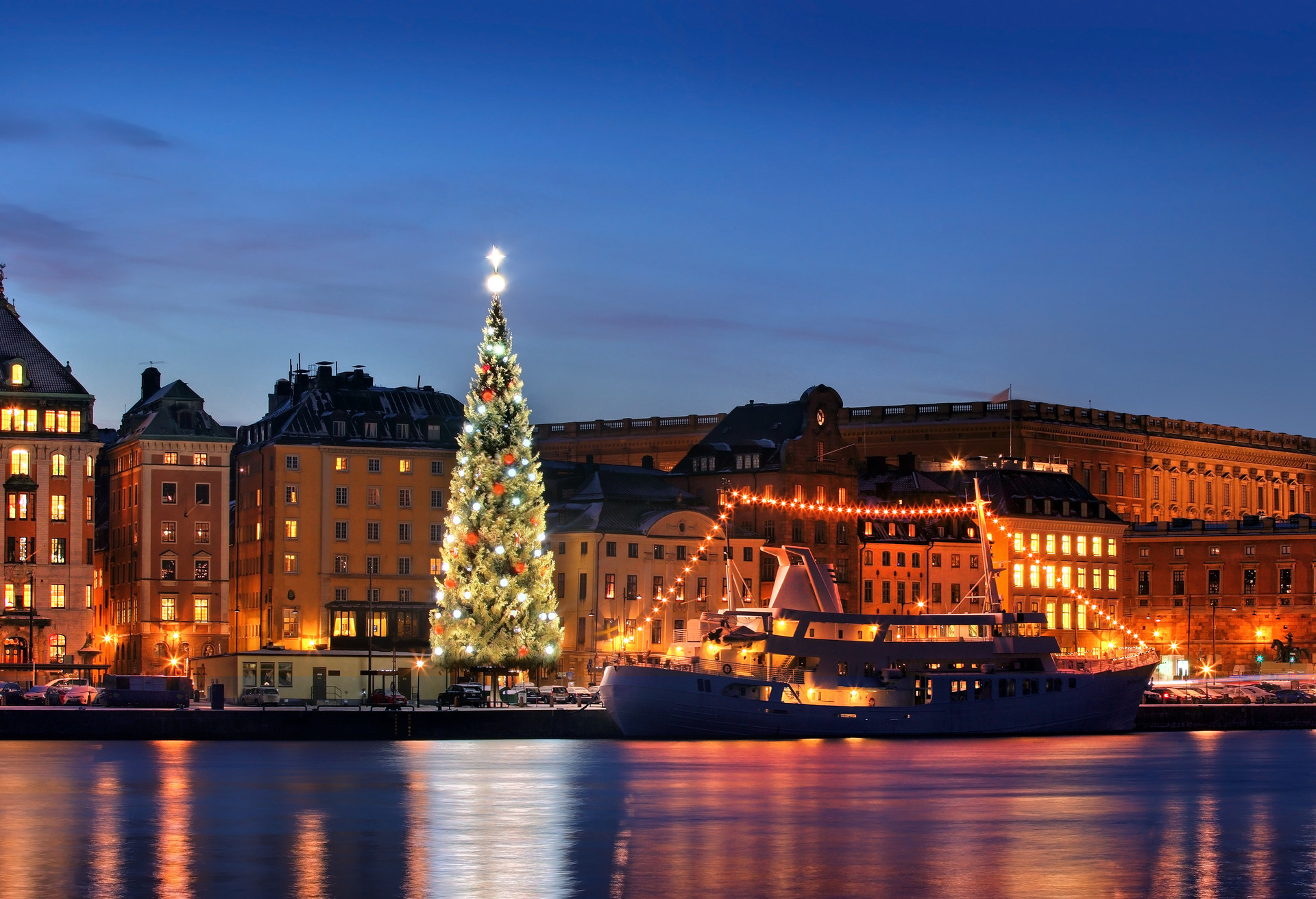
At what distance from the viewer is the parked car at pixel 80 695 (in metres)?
117

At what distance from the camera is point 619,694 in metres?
108

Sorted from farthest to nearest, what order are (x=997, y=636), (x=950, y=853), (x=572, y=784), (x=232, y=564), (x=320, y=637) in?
(x=232, y=564) → (x=320, y=637) → (x=997, y=636) → (x=572, y=784) → (x=950, y=853)

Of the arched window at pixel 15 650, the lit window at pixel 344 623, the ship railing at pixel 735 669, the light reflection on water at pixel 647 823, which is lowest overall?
the light reflection on water at pixel 647 823

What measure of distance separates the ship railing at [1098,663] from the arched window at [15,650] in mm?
57059

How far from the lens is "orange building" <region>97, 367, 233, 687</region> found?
469 ft

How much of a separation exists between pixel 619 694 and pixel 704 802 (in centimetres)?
3781

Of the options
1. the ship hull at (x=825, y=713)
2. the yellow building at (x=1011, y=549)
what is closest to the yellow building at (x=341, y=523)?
the ship hull at (x=825, y=713)

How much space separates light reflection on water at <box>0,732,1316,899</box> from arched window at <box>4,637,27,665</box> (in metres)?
40.5

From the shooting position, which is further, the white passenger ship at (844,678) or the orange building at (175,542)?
the orange building at (175,542)

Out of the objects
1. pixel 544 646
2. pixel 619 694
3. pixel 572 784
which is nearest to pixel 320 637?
pixel 544 646

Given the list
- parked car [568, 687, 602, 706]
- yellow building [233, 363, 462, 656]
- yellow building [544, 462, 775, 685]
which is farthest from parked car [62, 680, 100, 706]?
yellow building [544, 462, 775, 685]

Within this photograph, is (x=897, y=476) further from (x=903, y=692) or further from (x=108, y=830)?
(x=108, y=830)

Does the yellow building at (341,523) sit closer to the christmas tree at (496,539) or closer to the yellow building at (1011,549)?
the christmas tree at (496,539)

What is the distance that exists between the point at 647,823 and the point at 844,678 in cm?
4997
